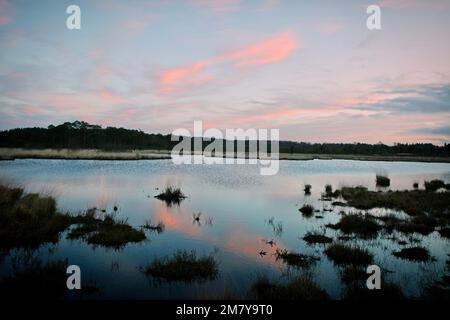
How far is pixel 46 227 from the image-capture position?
44.5 ft

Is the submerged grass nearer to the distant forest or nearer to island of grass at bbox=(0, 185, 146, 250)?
island of grass at bbox=(0, 185, 146, 250)

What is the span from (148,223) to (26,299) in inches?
365

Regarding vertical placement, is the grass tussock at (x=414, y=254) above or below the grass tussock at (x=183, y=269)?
below

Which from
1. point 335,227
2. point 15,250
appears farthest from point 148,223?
point 335,227

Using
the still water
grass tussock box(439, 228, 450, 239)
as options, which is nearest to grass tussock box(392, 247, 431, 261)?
the still water

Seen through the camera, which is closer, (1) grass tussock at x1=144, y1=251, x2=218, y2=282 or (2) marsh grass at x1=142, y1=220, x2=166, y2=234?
(1) grass tussock at x1=144, y1=251, x2=218, y2=282

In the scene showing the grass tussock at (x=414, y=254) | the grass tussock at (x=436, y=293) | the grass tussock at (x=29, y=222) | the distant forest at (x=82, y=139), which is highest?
the distant forest at (x=82, y=139)

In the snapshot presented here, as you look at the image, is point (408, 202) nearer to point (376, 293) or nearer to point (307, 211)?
point (307, 211)

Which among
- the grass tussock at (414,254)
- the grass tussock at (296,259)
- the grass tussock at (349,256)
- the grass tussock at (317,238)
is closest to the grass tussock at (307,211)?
the grass tussock at (317,238)

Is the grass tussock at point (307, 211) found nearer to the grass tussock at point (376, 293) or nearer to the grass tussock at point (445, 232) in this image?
the grass tussock at point (445, 232)

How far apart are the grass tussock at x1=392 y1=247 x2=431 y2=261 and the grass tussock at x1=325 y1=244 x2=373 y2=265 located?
59.8 inches

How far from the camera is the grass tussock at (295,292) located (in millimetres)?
7949

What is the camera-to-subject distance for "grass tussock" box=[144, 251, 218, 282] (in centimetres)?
968

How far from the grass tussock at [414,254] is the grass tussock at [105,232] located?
10.9m
